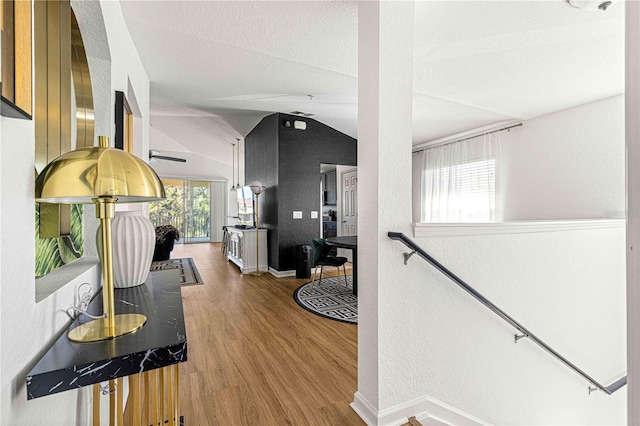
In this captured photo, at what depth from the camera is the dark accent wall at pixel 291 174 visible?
17.7 feet

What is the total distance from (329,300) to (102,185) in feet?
11.5

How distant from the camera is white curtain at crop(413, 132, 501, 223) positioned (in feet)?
16.8

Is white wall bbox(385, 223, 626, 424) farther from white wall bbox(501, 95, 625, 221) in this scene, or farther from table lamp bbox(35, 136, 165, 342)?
table lamp bbox(35, 136, 165, 342)

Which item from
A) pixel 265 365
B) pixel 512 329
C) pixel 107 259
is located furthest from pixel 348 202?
pixel 107 259

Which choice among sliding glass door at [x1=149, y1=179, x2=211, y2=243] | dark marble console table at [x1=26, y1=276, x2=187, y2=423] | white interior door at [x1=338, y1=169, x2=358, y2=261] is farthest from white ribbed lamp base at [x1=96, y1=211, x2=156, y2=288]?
sliding glass door at [x1=149, y1=179, x2=211, y2=243]

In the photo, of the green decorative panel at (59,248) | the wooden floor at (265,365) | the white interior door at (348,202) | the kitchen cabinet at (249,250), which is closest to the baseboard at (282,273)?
the kitchen cabinet at (249,250)

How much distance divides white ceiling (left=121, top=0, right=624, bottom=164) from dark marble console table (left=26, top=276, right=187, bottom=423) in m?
2.19

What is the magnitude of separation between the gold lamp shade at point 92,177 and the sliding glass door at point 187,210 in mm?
10341

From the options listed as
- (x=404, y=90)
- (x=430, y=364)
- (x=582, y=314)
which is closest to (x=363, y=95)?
(x=404, y=90)

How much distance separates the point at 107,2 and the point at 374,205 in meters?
2.03

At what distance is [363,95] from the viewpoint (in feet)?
6.22

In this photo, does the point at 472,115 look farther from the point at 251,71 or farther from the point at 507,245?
the point at 251,71

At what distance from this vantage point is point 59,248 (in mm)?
1207

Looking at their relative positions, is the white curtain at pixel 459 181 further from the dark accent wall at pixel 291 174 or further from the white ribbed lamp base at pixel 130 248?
the white ribbed lamp base at pixel 130 248
